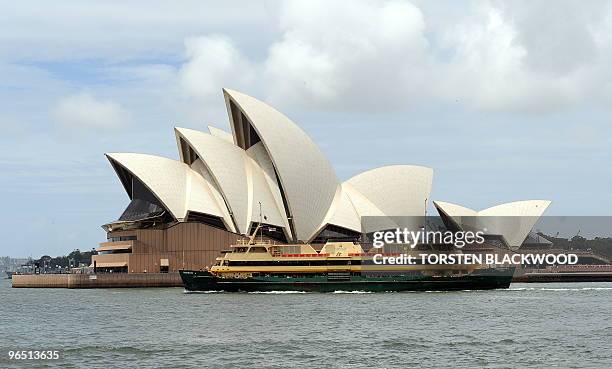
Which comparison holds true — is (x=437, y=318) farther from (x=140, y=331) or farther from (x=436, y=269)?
(x=436, y=269)

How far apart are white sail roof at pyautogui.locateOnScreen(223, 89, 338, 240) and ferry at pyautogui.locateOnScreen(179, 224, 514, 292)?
1623 cm

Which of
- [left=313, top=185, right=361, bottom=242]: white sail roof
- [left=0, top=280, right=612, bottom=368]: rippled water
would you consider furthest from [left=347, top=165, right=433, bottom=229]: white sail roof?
[left=0, top=280, right=612, bottom=368]: rippled water

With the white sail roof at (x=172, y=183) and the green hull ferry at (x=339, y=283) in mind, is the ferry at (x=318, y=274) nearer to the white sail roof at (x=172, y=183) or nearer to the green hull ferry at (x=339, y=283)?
the green hull ferry at (x=339, y=283)

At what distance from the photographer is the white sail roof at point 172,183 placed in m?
83.6

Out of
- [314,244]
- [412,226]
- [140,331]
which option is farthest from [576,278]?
[140,331]

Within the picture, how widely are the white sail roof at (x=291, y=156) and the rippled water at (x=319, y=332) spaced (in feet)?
82.7

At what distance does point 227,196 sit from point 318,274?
1956cm

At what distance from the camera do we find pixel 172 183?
84.5 meters

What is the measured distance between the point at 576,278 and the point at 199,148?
41.0 meters

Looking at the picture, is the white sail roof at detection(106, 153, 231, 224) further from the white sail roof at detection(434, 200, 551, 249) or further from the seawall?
the white sail roof at detection(434, 200, 551, 249)

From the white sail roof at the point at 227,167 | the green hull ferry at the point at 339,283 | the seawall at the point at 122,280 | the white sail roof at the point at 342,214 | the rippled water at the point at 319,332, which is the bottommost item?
the rippled water at the point at 319,332

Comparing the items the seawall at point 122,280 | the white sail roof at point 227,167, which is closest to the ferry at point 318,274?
the seawall at point 122,280

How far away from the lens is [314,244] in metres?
85.6

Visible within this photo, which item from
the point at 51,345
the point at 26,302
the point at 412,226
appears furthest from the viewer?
the point at 412,226
